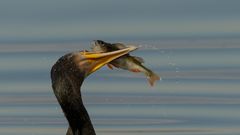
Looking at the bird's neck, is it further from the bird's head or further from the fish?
the fish

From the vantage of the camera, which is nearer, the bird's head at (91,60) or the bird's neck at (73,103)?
the bird's neck at (73,103)

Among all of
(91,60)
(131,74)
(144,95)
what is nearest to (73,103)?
(91,60)

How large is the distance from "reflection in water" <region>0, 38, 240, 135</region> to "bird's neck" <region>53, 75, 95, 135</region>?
2.16 m

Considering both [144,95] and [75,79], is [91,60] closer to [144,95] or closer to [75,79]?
[75,79]

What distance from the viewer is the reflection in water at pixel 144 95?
14625 millimetres

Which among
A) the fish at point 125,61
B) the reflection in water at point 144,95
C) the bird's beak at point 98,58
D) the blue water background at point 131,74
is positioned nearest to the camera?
the bird's beak at point 98,58

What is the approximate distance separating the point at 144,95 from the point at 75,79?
3341mm

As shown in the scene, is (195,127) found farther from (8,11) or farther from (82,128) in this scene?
(8,11)

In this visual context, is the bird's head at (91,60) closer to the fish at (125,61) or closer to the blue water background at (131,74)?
the fish at (125,61)

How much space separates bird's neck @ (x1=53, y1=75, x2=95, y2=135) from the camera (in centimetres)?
1194

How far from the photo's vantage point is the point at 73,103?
12.1m

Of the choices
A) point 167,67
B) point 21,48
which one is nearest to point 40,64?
point 21,48

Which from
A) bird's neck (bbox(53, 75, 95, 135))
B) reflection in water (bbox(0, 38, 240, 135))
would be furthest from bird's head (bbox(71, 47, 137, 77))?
reflection in water (bbox(0, 38, 240, 135))

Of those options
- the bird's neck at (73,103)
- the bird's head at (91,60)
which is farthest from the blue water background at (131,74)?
the bird's head at (91,60)
